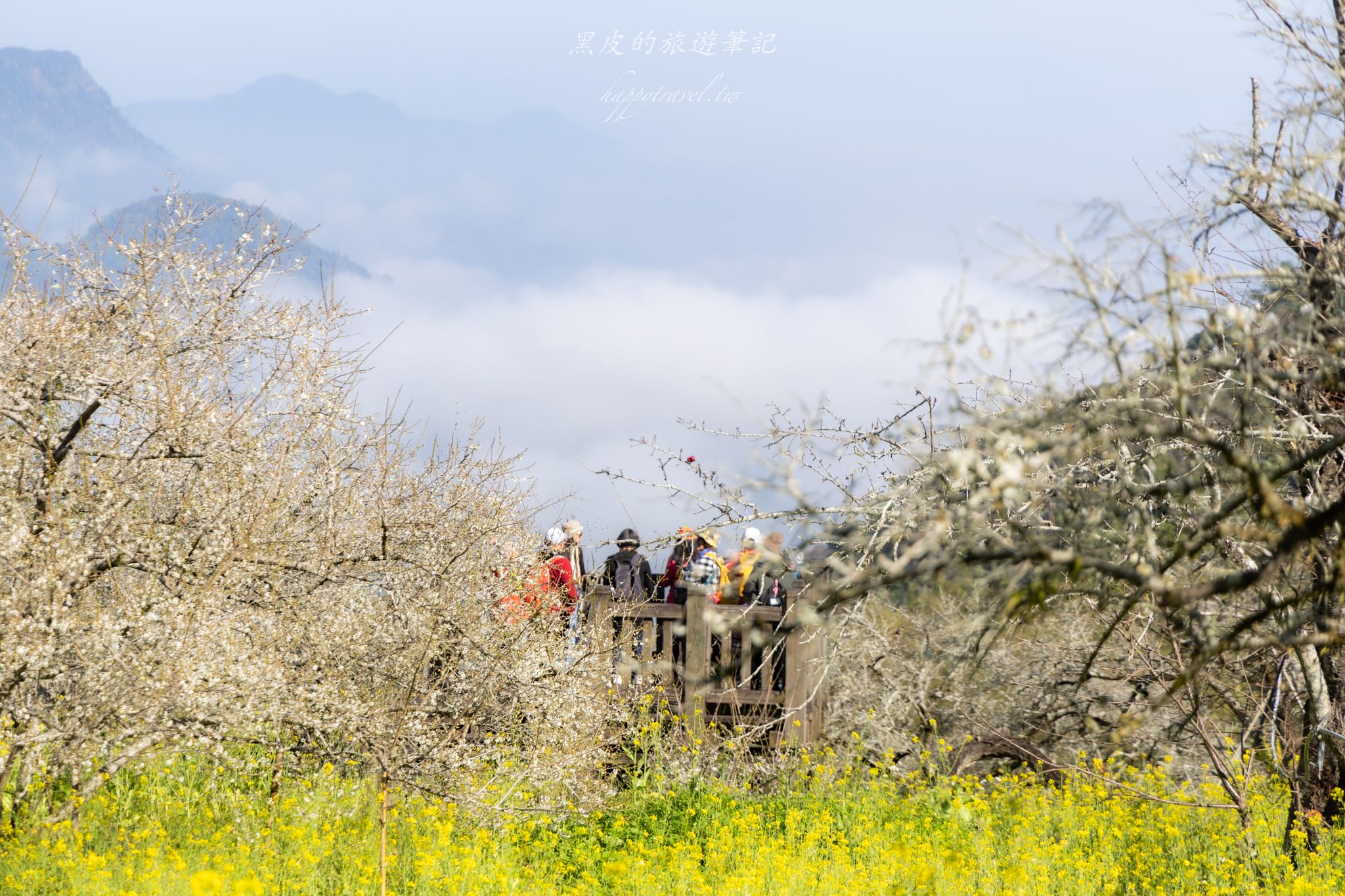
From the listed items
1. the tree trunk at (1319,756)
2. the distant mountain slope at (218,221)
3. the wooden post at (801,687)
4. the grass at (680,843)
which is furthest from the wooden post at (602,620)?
the tree trunk at (1319,756)

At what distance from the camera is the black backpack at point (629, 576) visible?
9.21 meters

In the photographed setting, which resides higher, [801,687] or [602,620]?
[602,620]

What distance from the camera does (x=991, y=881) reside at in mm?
5852

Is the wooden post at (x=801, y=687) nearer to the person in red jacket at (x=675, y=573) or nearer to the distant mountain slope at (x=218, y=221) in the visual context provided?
the person in red jacket at (x=675, y=573)

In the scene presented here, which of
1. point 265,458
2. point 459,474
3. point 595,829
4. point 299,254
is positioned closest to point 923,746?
point 595,829

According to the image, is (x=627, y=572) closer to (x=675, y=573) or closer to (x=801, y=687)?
(x=675, y=573)

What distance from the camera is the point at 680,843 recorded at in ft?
21.9

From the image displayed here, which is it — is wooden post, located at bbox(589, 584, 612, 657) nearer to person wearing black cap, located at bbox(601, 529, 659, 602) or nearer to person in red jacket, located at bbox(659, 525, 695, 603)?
person wearing black cap, located at bbox(601, 529, 659, 602)

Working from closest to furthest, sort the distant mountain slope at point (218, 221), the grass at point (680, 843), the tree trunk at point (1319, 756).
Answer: the grass at point (680, 843), the tree trunk at point (1319, 756), the distant mountain slope at point (218, 221)

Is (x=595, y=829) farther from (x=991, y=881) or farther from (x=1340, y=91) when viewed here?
(x=1340, y=91)

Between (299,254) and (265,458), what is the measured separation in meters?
2.19

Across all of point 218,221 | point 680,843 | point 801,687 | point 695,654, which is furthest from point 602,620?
point 218,221

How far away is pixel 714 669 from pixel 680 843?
7.22 ft

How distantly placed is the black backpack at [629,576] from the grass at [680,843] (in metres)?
1.82
